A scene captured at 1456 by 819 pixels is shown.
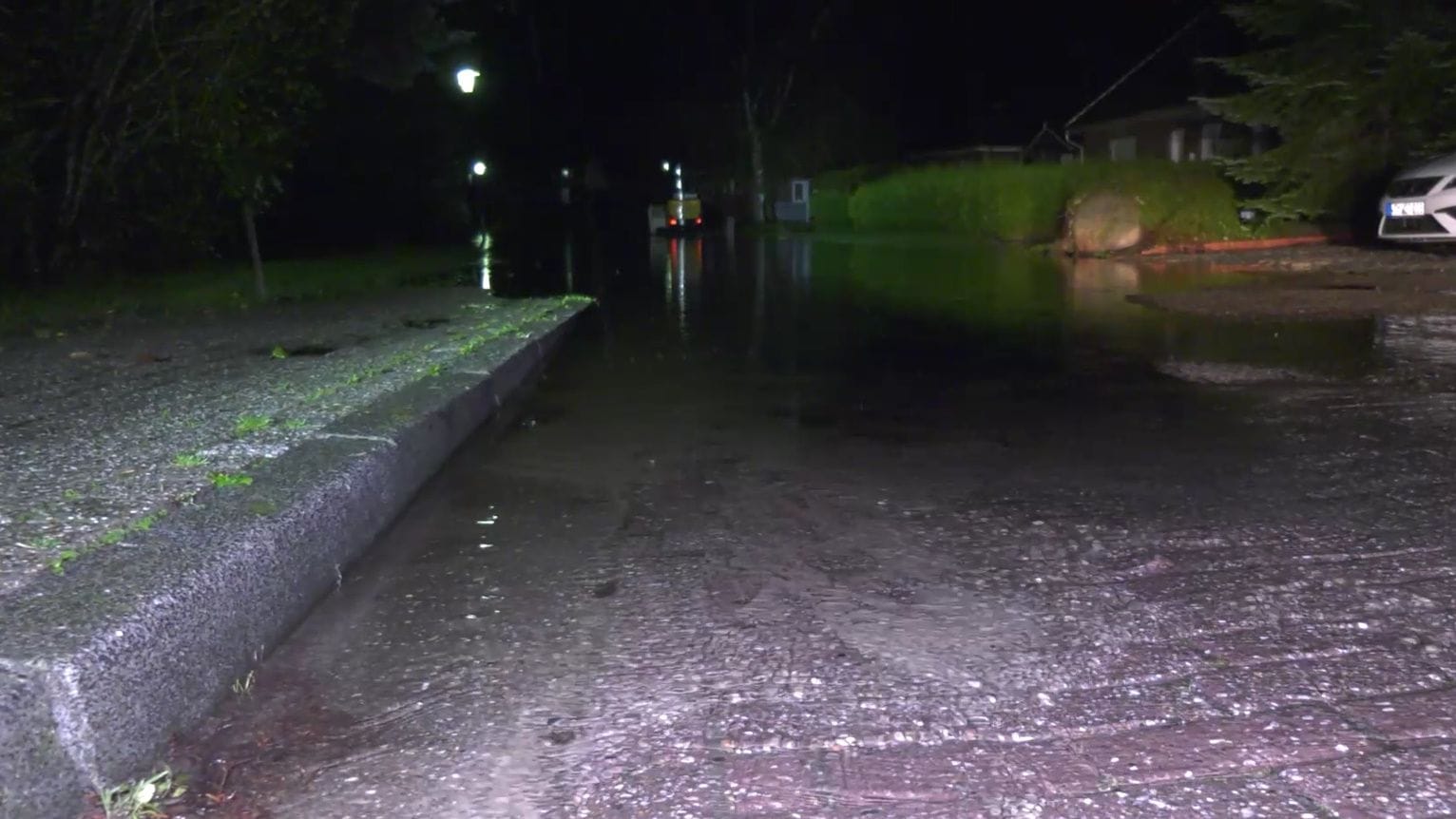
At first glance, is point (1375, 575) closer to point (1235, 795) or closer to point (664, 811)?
point (1235, 795)

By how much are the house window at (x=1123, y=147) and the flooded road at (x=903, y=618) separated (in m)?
31.8

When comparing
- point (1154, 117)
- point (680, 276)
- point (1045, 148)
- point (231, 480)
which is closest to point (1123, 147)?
point (1154, 117)

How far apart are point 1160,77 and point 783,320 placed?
2725 cm

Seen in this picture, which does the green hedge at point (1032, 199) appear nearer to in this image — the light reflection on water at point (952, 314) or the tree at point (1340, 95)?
the tree at point (1340, 95)

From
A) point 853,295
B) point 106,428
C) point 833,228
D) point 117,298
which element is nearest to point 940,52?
point 833,228

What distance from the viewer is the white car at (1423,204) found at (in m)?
15.9

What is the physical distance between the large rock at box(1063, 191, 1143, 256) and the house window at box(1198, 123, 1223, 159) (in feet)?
40.2

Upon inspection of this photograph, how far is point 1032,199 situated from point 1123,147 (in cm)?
1375

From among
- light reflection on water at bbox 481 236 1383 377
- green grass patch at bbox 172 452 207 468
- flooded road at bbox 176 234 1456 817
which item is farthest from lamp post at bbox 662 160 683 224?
green grass patch at bbox 172 452 207 468

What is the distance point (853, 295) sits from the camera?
17047mm

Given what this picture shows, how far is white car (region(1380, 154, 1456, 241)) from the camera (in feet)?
52.0

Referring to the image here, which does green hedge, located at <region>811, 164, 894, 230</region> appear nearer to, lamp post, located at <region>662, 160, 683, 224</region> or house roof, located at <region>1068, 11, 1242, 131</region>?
house roof, located at <region>1068, 11, 1242, 131</region>

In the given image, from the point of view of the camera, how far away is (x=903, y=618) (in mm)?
4613

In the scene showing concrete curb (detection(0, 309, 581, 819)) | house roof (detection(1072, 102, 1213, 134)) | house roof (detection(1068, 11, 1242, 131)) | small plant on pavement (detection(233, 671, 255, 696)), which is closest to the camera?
concrete curb (detection(0, 309, 581, 819))
